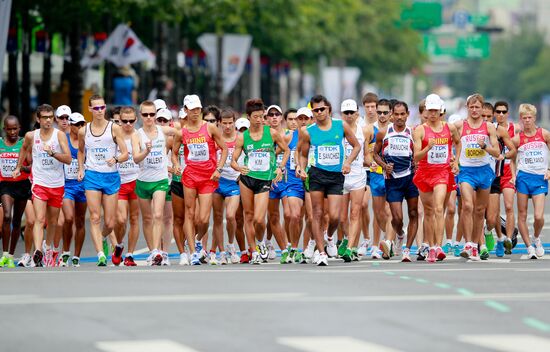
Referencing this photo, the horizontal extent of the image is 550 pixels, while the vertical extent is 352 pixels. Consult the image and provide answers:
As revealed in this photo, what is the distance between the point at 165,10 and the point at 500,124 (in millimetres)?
21504

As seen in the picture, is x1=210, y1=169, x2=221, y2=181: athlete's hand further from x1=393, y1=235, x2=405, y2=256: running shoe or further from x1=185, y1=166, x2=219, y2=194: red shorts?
x1=393, y1=235, x2=405, y2=256: running shoe

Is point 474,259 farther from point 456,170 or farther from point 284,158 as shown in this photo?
point 284,158

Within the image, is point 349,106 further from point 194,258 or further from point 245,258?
point 194,258

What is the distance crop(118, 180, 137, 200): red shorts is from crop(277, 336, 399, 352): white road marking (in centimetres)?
848

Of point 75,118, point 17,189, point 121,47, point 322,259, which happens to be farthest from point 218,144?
point 121,47

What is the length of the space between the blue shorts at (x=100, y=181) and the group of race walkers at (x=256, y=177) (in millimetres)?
14

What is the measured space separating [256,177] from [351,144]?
1.18 metres

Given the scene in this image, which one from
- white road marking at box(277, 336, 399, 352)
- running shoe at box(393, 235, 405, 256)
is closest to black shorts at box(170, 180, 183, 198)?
running shoe at box(393, 235, 405, 256)

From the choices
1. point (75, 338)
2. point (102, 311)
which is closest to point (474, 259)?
point (102, 311)

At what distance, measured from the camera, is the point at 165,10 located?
139 ft

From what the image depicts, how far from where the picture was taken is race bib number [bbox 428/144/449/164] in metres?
20.3

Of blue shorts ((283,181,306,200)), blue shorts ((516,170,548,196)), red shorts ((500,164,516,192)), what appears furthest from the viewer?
red shorts ((500,164,516,192))

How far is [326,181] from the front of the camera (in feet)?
65.5

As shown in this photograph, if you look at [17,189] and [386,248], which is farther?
[17,189]
